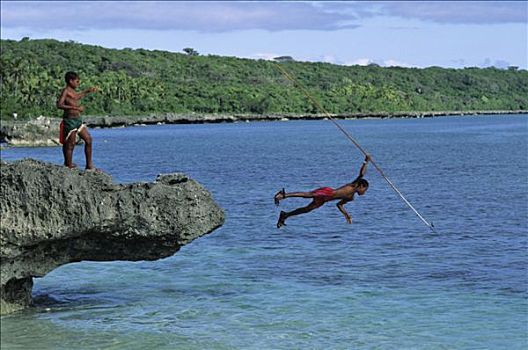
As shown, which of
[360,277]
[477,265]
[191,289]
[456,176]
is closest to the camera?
[191,289]

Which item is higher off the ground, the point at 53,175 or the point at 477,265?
the point at 53,175

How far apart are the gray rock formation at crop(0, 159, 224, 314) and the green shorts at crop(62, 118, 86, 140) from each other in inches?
49.7

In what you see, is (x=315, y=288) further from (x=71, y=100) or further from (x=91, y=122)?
(x=91, y=122)

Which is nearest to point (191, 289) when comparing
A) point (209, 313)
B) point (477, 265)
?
point (209, 313)

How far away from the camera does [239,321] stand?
55.3 feet

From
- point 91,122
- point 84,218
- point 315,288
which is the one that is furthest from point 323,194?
point 91,122

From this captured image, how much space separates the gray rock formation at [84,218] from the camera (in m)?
14.4

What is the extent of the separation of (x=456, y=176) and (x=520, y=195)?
43.8ft

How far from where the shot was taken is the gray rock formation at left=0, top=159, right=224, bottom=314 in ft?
47.1

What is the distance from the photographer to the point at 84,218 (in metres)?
14.6

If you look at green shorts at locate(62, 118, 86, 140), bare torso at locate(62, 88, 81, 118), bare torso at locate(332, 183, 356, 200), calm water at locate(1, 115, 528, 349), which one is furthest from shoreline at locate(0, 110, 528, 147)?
bare torso at locate(332, 183, 356, 200)

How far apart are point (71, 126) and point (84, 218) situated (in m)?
2.01

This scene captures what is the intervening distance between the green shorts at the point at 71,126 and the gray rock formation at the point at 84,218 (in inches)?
49.7

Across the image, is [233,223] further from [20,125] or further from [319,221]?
[20,125]
